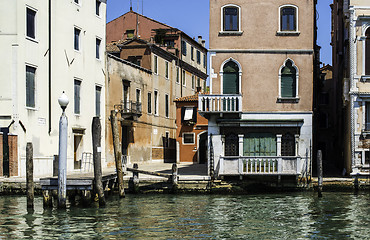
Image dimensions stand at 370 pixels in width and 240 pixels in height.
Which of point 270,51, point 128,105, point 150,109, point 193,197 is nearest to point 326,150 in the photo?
point 150,109

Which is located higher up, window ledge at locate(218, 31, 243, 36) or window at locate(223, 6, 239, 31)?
window at locate(223, 6, 239, 31)

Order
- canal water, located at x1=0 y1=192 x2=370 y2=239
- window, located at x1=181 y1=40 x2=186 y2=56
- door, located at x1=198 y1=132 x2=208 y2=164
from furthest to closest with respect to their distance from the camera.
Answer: window, located at x1=181 y1=40 x2=186 y2=56, door, located at x1=198 y1=132 x2=208 y2=164, canal water, located at x1=0 y1=192 x2=370 y2=239

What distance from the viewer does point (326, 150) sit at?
150ft

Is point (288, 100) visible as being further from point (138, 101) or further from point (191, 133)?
point (191, 133)

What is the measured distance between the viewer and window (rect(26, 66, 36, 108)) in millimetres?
24484

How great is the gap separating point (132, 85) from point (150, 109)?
346cm

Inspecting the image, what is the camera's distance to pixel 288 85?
2389 centimetres

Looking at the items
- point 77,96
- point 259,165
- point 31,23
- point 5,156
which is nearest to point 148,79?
point 77,96

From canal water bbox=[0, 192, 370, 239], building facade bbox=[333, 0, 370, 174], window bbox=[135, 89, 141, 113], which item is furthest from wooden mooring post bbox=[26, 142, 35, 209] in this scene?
window bbox=[135, 89, 141, 113]

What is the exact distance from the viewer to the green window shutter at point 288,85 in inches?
939

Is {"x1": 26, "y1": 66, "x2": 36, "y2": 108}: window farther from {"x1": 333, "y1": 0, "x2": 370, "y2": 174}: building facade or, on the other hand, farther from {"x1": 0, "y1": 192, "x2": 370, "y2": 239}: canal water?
{"x1": 333, "y1": 0, "x2": 370, "y2": 174}: building facade

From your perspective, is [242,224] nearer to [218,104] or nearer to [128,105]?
[218,104]

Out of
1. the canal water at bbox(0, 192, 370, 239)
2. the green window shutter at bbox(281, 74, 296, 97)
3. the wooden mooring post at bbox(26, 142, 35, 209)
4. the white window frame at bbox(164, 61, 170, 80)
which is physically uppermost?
the white window frame at bbox(164, 61, 170, 80)

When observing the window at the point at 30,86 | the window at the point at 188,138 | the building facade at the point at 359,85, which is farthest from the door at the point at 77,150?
the building facade at the point at 359,85
